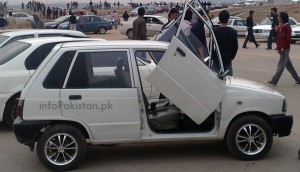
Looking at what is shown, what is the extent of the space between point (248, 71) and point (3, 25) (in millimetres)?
14044

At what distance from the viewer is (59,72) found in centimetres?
591

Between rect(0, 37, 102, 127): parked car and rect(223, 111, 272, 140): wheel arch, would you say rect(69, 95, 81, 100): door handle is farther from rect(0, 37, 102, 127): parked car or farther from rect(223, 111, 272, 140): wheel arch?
rect(0, 37, 102, 127): parked car

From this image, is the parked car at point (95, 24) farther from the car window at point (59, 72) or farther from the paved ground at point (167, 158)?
the car window at point (59, 72)

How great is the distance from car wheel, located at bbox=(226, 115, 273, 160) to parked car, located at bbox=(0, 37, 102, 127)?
138 inches

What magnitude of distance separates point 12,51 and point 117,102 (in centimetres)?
311

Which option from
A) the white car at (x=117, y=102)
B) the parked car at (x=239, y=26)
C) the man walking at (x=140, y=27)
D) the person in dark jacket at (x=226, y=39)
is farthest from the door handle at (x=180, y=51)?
the parked car at (x=239, y=26)

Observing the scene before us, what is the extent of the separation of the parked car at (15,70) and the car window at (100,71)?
2158 mm

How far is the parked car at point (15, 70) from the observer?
776 cm

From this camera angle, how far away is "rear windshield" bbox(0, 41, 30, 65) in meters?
8.02

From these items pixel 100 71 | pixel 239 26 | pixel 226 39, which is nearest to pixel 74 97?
pixel 100 71

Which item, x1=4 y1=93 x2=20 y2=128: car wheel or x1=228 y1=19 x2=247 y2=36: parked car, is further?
x1=228 y1=19 x2=247 y2=36: parked car

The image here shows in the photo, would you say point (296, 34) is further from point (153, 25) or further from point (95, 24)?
point (95, 24)

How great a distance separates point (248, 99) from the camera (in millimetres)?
6113

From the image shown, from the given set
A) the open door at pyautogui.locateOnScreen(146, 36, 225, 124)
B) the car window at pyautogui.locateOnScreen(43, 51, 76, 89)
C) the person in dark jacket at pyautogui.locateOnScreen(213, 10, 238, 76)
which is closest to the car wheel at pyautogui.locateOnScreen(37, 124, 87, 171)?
the car window at pyautogui.locateOnScreen(43, 51, 76, 89)
